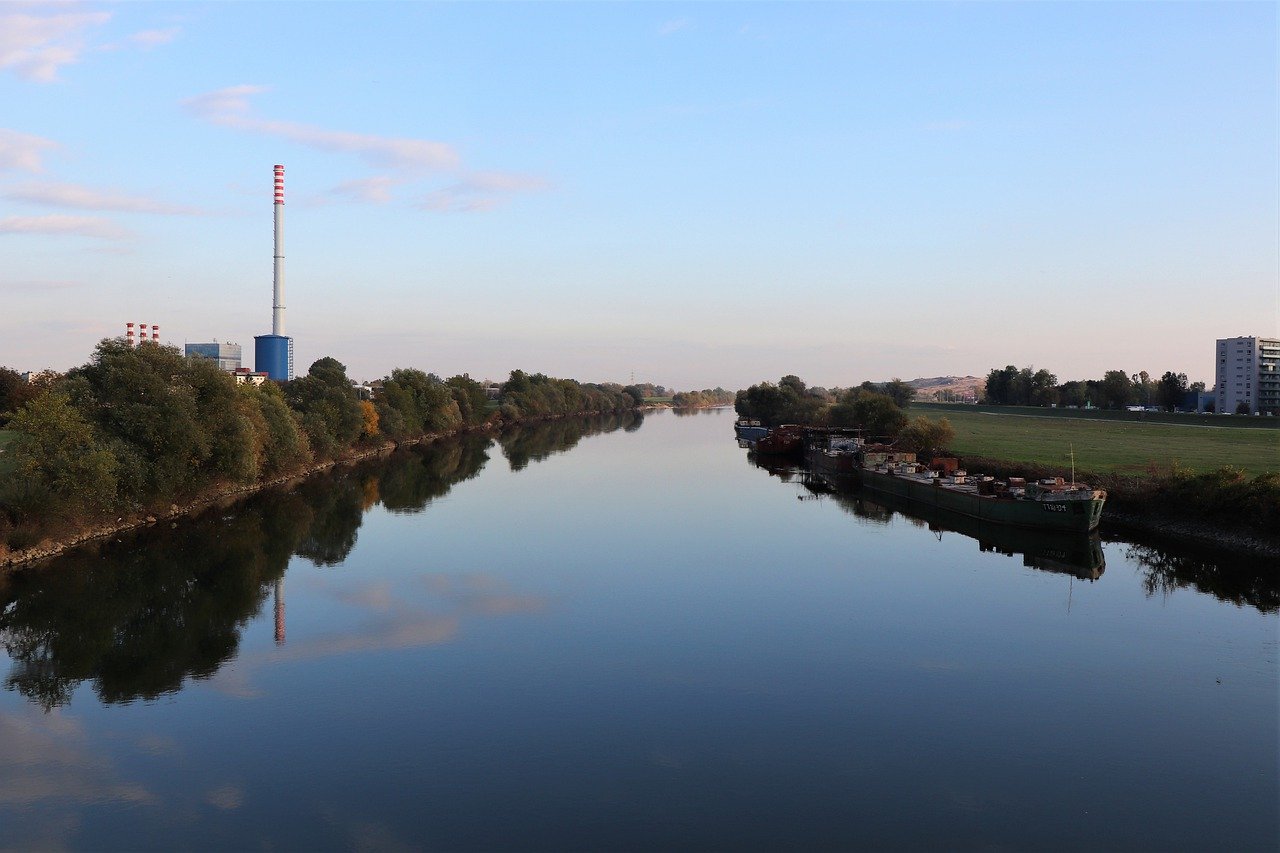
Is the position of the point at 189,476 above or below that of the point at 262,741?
above

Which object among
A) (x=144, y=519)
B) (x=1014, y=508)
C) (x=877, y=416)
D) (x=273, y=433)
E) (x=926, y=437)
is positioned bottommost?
(x=144, y=519)

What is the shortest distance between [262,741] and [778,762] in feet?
33.1

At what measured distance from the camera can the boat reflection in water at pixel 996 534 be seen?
3647 centimetres

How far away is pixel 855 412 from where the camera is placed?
306 feet

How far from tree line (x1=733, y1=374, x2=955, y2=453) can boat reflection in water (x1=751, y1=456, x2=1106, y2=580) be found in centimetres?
1411

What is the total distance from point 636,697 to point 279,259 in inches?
4393

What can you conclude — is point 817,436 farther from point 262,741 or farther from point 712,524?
point 262,741

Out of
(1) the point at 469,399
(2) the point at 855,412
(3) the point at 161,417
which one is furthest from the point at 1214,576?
(1) the point at 469,399

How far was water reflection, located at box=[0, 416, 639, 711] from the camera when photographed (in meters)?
22.9

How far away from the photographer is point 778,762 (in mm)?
16953

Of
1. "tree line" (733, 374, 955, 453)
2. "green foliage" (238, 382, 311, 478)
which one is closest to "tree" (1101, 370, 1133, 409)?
"tree line" (733, 374, 955, 453)

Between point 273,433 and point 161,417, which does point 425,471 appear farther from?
point 161,417

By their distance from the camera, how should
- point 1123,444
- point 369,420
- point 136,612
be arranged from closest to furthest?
point 136,612, point 1123,444, point 369,420

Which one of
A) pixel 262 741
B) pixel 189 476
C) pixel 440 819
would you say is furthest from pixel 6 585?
pixel 440 819
